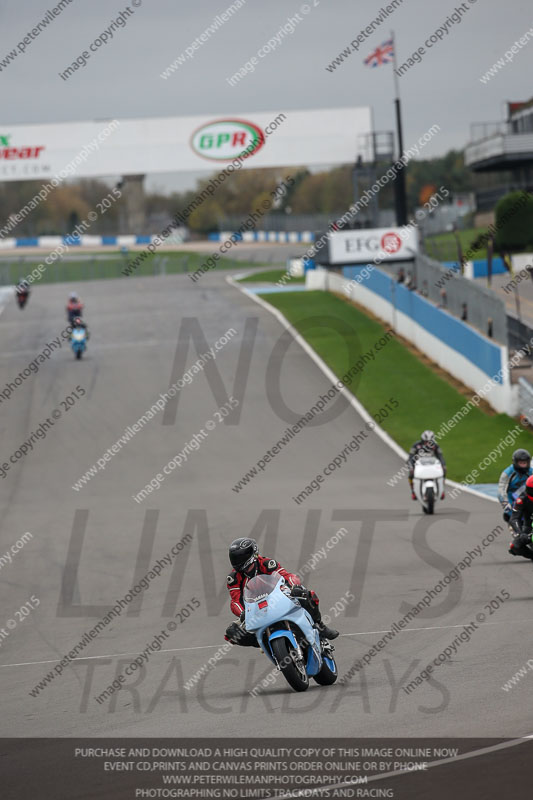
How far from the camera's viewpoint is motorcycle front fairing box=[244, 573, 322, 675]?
936 cm

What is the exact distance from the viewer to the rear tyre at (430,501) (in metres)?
19.0

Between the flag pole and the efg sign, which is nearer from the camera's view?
the flag pole

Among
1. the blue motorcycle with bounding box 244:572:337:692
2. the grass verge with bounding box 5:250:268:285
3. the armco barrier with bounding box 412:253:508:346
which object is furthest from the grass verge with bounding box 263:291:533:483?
the grass verge with bounding box 5:250:268:285

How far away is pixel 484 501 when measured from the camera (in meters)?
21.0

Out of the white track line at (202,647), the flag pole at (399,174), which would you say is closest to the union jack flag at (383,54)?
the flag pole at (399,174)

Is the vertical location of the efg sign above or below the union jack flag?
below

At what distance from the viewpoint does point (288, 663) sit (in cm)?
920

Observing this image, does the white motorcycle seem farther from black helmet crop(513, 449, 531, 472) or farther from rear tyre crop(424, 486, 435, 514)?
black helmet crop(513, 449, 531, 472)

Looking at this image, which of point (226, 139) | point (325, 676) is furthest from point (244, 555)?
point (226, 139)

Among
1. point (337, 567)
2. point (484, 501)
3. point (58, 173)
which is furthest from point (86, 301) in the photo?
point (337, 567)

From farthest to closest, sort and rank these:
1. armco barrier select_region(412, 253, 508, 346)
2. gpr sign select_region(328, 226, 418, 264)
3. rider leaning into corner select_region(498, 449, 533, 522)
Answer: gpr sign select_region(328, 226, 418, 264)
armco barrier select_region(412, 253, 508, 346)
rider leaning into corner select_region(498, 449, 533, 522)

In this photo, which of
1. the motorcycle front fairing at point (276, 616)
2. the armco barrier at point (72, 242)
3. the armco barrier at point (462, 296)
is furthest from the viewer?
the armco barrier at point (72, 242)

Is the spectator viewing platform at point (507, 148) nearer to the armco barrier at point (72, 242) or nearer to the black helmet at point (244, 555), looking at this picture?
the armco barrier at point (72, 242)

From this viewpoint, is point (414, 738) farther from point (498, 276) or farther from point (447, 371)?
point (498, 276)
